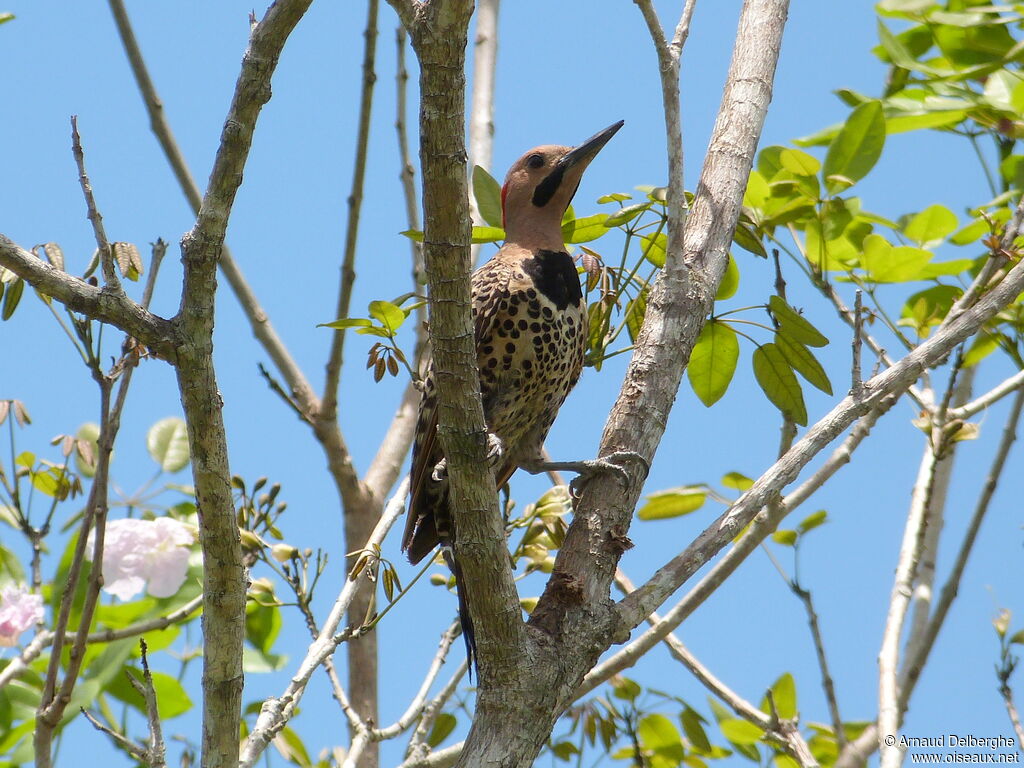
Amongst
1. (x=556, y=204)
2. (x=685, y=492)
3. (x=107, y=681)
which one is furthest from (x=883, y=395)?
(x=107, y=681)

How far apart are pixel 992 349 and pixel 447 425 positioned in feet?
7.37

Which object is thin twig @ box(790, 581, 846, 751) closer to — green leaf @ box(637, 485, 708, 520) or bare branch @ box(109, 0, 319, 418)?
green leaf @ box(637, 485, 708, 520)

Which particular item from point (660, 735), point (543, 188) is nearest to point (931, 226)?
point (543, 188)

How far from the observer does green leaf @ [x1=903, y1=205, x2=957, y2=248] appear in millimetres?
3488

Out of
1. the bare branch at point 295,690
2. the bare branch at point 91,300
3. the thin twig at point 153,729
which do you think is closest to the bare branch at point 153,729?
Result: the thin twig at point 153,729

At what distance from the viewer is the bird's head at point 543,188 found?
386 centimetres

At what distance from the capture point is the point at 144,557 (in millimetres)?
3760

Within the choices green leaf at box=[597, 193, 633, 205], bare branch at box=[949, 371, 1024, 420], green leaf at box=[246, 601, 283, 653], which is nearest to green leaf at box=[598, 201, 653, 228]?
green leaf at box=[597, 193, 633, 205]

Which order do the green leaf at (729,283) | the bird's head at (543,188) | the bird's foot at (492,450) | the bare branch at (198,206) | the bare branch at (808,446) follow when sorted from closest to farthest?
1. the bird's foot at (492,450)
2. the bare branch at (808,446)
3. the green leaf at (729,283)
4. the bird's head at (543,188)
5. the bare branch at (198,206)

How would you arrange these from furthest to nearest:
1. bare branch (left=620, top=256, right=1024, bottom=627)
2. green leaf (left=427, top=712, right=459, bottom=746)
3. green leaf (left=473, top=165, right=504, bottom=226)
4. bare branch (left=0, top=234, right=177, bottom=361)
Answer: green leaf (left=427, top=712, right=459, bottom=746) → green leaf (left=473, top=165, right=504, bottom=226) → bare branch (left=620, top=256, right=1024, bottom=627) → bare branch (left=0, top=234, right=177, bottom=361)

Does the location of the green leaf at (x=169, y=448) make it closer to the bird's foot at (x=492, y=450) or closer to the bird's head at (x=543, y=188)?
the bird's head at (x=543, y=188)

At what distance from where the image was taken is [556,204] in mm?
3977

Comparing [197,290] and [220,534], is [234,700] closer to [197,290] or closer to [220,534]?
[220,534]

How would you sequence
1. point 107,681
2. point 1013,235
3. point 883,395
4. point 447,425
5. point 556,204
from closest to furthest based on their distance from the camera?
point 447,425 → point 883,395 → point 1013,235 → point 107,681 → point 556,204
